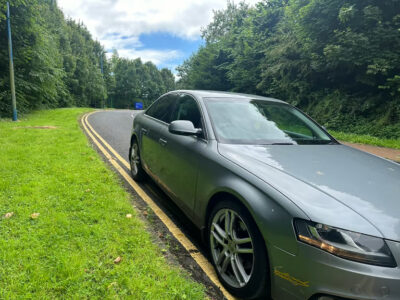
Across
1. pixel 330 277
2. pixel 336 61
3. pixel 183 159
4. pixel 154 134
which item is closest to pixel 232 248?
pixel 330 277

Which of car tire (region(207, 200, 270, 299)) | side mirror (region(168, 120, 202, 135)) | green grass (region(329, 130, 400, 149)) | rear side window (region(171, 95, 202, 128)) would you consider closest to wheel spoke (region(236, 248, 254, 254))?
car tire (region(207, 200, 270, 299))

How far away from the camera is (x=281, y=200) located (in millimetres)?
1811

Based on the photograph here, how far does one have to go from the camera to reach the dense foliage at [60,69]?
53.2 ft

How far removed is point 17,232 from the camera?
2902mm

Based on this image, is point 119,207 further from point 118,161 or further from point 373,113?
point 373,113

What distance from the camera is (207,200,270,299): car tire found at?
1.95 m

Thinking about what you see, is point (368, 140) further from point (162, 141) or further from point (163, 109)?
point (162, 141)

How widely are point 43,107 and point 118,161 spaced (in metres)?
20.3

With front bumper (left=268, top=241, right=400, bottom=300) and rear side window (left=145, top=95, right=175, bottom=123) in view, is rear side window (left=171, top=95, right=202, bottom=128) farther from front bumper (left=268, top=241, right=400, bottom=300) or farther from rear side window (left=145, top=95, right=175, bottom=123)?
front bumper (left=268, top=241, right=400, bottom=300)

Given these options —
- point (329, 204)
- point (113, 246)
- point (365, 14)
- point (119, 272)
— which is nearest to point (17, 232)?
point (113, 246)

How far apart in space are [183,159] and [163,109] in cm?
151

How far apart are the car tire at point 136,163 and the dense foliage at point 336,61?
9329 mm

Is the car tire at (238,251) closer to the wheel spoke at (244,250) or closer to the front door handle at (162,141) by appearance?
the wheel spoke at (244,250)

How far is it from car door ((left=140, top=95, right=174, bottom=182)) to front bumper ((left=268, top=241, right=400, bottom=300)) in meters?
2.39
